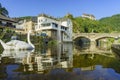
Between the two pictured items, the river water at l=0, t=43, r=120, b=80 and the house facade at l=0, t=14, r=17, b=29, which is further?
the house facade at l=0, t=14, r=17, b=29

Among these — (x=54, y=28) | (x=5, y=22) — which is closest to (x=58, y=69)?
(x=5, y=22)

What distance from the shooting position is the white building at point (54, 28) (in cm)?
6562

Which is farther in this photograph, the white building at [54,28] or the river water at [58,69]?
the white building at [54,28]

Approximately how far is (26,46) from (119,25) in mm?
125292

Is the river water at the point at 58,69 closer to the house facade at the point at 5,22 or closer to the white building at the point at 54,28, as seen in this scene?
the house facade at the point at 5,22

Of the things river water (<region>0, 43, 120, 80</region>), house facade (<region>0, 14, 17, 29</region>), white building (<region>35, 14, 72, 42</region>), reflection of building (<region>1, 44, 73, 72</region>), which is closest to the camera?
river water (<region>0, 43, 120, 80</region>)

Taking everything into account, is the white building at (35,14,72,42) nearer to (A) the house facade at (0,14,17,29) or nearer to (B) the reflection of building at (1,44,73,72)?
(A) the house facade at (0,14,17,29)

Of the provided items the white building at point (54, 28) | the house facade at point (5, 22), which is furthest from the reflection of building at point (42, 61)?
the white building at point (54, 28)

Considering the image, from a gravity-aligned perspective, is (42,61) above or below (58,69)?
above

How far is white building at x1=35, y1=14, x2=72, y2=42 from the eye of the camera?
65.6 metres

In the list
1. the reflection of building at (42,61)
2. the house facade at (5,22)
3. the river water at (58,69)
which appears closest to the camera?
the river water at (58,69)

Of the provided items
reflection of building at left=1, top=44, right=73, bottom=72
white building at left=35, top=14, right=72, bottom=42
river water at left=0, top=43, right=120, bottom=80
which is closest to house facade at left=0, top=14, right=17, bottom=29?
white building at left=35, top=14, right=72, bottom=42

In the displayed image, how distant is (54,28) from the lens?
6681 centimetres

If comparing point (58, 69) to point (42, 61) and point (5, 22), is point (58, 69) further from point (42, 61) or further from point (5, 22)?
point (5, 22)
